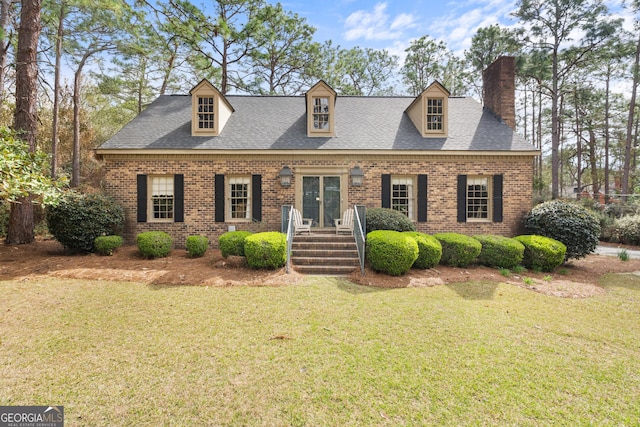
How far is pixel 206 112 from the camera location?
10508 mm

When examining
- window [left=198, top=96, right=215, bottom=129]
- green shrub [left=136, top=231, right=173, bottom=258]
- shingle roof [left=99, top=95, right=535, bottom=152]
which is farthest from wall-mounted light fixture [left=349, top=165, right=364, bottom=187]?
green shrub [left=136, top=231, right=173, bottom=258]

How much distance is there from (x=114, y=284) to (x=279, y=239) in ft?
12.5

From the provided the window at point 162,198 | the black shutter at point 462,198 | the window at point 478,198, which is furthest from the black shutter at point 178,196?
the window at point 478,198

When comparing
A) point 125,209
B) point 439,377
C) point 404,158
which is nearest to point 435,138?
point 404,158

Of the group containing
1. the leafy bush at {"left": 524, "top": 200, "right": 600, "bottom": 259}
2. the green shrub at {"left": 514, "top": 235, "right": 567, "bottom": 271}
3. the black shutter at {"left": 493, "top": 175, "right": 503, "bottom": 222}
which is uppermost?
the black shutter at {"left": 493, "top": 175, "right": 503, "bottom": 222}

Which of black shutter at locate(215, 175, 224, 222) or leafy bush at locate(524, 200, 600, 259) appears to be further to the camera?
black shutter at locate(215, 175, 224, 222)

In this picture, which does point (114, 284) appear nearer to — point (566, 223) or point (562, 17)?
point (566, 223)

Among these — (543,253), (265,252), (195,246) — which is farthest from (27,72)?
(543,253)

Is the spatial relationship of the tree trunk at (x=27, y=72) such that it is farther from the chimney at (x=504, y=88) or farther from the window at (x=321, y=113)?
the chimney at (x=504, y=88)

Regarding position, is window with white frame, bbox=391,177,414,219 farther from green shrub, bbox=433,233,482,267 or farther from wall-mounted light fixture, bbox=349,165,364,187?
green shrub, bbox=433,233,482,267

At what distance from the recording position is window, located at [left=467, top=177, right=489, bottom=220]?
34.1 ft

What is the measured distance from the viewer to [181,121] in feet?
36.3

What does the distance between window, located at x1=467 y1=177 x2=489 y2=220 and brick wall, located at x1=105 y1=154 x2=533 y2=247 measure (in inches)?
14.1

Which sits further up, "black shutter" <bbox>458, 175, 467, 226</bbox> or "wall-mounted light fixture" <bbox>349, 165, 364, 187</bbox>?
"wall-mounted light fixture" <bbox>349, 165, 364, 187</bbox>
